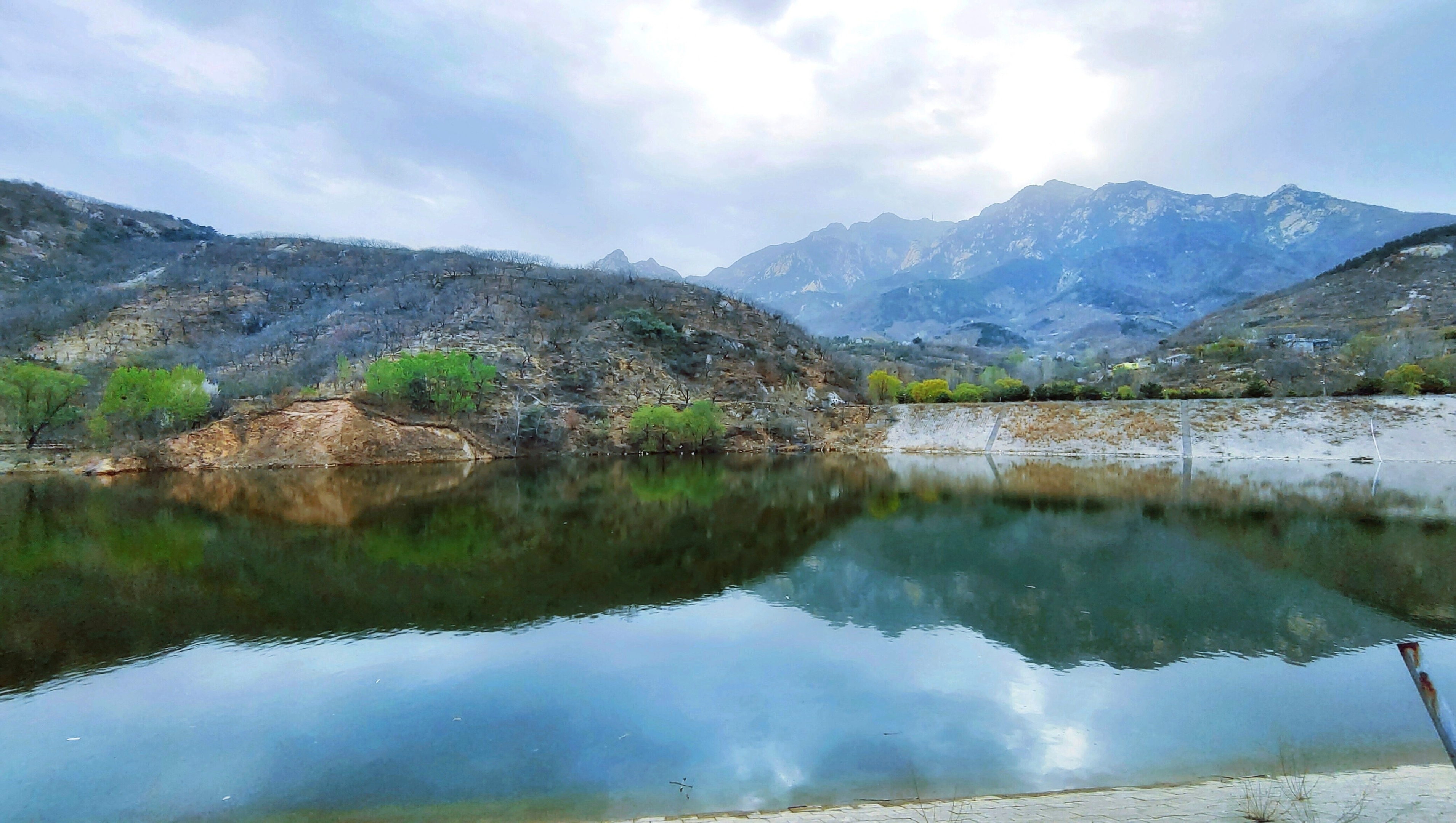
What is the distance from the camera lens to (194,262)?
9900cm

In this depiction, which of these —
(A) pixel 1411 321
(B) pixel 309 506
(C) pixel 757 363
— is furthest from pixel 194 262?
(A) pixel 1411 321

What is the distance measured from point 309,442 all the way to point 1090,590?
5338 centimetres

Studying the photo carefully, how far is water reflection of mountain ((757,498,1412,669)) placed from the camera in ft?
43.4

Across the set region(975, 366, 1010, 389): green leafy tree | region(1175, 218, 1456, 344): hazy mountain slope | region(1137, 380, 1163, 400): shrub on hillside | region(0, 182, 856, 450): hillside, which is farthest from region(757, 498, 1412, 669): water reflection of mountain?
region(1175, 218, 1456, 344): hazy mountain slope

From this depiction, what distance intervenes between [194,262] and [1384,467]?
135580 millimetres

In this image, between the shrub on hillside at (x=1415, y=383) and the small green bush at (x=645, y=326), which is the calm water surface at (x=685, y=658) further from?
the small green bush at (x=645, y=326)

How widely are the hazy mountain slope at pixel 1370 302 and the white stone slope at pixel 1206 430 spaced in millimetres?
30151

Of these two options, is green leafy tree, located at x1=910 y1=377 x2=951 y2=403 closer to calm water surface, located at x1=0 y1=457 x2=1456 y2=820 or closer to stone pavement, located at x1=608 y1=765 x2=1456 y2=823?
calm water surface, located at x1=0 y1=457 x2=1456 y2=820

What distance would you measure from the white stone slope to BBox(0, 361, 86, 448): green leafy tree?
64409 millimetres

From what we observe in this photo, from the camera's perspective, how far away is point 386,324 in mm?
75375

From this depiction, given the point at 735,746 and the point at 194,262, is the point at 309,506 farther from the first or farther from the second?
the point at 194,262

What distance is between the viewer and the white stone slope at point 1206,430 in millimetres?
45281

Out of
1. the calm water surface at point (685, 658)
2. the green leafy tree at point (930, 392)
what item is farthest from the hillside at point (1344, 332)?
the calm water surface at point (685, 658)

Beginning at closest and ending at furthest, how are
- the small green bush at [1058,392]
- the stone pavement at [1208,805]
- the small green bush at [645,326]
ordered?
1. the stone pavement at [1208,805]
2. the small green bush at [1058,392]
3. the small green bush at [645,326]
